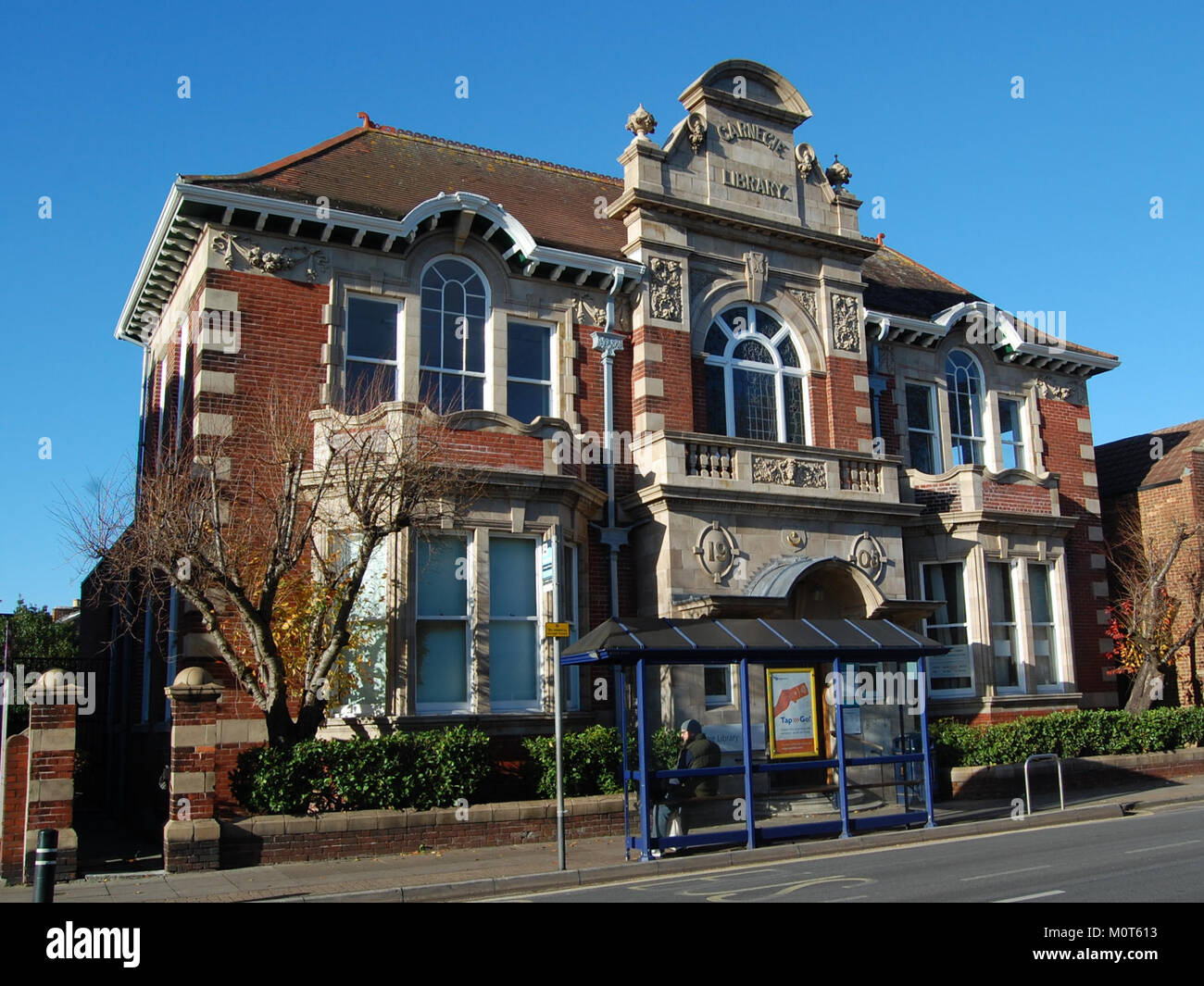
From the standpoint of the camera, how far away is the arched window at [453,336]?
61.1 ft

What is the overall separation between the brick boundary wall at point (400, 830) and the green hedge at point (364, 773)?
0.29 m

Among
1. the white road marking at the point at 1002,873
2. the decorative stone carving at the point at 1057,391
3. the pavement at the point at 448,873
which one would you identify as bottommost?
the pavement at the point at 448,873

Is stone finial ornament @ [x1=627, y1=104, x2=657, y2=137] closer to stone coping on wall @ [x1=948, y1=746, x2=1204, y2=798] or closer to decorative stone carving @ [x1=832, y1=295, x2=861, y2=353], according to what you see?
decorative stone carving @ [x1=832, y1=295, x2=861, y2=353]

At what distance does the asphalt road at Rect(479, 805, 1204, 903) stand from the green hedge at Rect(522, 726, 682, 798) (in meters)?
3.08

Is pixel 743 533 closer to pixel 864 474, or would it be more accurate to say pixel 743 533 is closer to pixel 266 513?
pixel 864 474

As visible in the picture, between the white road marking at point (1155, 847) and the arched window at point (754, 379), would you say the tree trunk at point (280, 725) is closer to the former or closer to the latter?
the arched window at point (754, 379)

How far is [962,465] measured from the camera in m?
22.2

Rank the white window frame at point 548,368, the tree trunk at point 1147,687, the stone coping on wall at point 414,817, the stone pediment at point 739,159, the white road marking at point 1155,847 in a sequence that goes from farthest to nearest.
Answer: the tree trunk at point 1147,687 < the stone pediment at point 739,159 < the white window frame at point 548,368 < the stone coping on wall at point 414,817 < the white road marking at point 1155,847

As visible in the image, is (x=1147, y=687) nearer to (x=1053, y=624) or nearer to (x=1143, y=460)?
(x=1053, y=624)

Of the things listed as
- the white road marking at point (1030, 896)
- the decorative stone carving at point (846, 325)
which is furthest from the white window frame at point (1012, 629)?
the white road marking at point (1030, 896)

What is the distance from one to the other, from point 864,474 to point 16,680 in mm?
15703

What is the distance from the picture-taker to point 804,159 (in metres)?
22.8

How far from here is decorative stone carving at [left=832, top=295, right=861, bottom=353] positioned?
73.3 feet

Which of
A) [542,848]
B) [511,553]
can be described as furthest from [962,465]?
[542,848]
